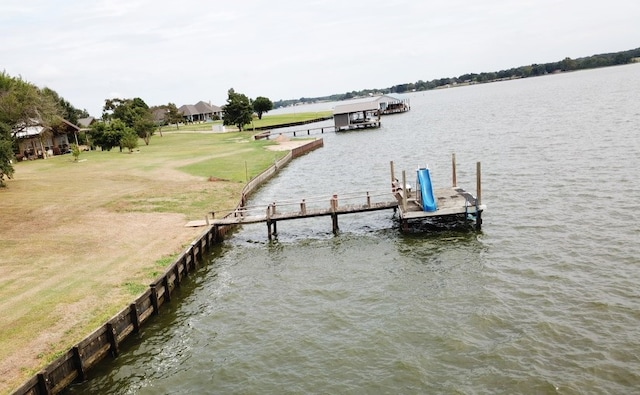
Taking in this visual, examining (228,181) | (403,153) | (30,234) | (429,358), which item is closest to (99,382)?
(429,358)

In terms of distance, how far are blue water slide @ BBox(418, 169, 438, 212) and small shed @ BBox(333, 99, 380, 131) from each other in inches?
2952

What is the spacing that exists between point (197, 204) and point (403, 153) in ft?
112

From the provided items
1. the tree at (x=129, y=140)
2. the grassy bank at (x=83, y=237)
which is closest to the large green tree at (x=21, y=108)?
the grassy bank at (x=83, y=237)

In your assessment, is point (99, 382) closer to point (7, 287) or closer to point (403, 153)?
point (7, 287)

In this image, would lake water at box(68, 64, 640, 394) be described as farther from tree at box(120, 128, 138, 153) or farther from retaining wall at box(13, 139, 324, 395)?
tree at box(120, 128, 138, 153)

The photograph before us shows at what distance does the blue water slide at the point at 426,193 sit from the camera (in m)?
28.8

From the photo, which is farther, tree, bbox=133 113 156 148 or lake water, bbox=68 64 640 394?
tree, bbox=133 113 156 148

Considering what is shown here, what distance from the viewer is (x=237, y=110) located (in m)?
112

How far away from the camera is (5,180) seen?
44.7 metres

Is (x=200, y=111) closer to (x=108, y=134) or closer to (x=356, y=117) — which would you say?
(x=356, y=117)

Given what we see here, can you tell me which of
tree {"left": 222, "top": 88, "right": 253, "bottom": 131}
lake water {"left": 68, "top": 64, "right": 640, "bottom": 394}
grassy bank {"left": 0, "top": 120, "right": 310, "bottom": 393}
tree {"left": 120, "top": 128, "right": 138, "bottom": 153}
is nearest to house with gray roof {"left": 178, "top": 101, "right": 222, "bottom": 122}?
tree {"left": 222, "top": 88, "right": 253, "bottom": 131}

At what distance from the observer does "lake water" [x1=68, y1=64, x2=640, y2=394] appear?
1551cm

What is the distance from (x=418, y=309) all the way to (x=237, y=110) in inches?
3893

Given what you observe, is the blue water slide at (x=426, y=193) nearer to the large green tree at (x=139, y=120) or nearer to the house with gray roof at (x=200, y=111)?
the large green tree at (x=139, y=120)
